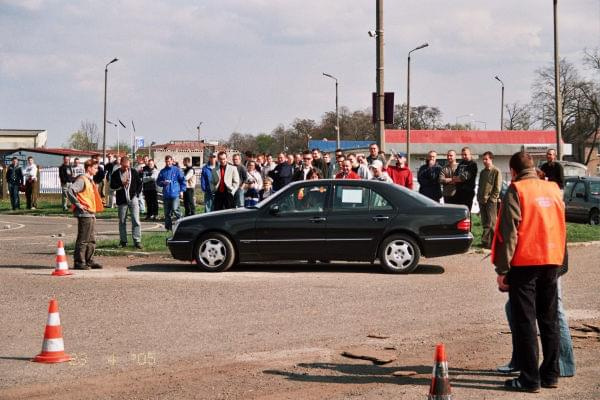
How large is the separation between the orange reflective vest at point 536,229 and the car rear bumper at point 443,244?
24.7 ft

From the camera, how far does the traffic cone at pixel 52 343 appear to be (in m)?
8.20

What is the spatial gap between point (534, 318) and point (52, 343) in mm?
4076

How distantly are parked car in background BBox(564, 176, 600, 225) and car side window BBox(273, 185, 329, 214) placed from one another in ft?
48.8

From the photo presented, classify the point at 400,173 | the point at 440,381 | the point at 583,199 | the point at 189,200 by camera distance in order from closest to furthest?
the point at 440,381
the point at 400,173
the point at 189,200
the point at 583,199

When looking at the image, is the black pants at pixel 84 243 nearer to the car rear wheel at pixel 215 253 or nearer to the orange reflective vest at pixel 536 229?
the car rear wheel at pixel 215 253

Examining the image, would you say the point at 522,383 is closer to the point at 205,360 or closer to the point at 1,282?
the point at 205,360

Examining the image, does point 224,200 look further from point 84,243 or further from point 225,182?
point 84,243

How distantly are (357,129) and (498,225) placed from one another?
101792 millimetres

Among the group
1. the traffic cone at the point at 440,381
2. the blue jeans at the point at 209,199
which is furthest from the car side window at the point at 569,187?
the traffic cone at the point at 440,381

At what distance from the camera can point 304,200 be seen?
15.1 meters

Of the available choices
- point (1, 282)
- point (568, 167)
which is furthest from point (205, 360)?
point (568, 167)

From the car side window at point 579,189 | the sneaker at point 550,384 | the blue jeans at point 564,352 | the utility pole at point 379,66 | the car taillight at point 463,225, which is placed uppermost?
the utility pole at point 379,66

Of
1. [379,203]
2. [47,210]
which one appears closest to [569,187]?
[379,203]

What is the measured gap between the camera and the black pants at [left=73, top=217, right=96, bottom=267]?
50.4 ft
